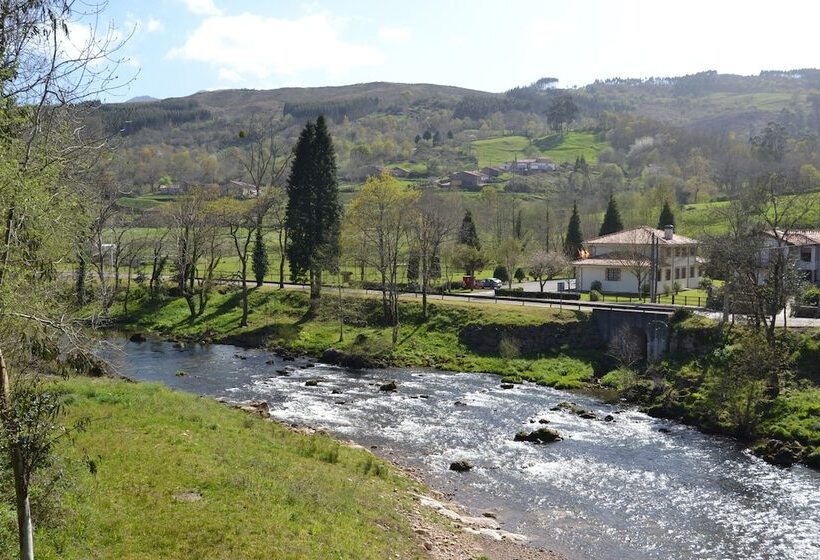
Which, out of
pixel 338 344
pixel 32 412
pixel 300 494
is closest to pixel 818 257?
pixel 338 344

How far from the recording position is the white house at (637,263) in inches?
2495

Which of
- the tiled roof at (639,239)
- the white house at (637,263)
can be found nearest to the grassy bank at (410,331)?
the white house at (637,263)

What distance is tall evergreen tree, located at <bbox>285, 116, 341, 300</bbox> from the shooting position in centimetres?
6319

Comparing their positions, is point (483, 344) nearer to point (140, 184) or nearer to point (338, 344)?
point (338, 344)

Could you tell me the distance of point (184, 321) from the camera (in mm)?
61875

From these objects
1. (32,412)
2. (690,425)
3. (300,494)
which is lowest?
(690,425)

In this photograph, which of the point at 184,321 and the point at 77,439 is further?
the point at 184,321

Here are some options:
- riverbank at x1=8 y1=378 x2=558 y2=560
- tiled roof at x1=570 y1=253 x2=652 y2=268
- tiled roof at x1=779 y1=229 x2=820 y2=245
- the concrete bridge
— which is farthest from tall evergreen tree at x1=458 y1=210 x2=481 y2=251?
riverbank at x1=8 y1=378 x2=558 y2=560

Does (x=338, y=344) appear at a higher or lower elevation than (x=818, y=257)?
lower

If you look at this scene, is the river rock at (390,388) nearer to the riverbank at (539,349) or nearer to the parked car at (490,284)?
the riverbank at (539,349)

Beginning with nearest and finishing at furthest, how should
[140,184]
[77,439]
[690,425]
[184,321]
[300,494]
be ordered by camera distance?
[300,494], [77,439], [690,425], [184,321], [140,184]

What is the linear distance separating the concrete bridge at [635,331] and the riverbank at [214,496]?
23.8 metres

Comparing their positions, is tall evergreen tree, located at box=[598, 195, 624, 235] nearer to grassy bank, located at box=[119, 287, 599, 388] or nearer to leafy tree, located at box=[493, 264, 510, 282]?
leafy tree, located at box=[493, 264, 510, 282]

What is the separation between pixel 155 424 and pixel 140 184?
144m
